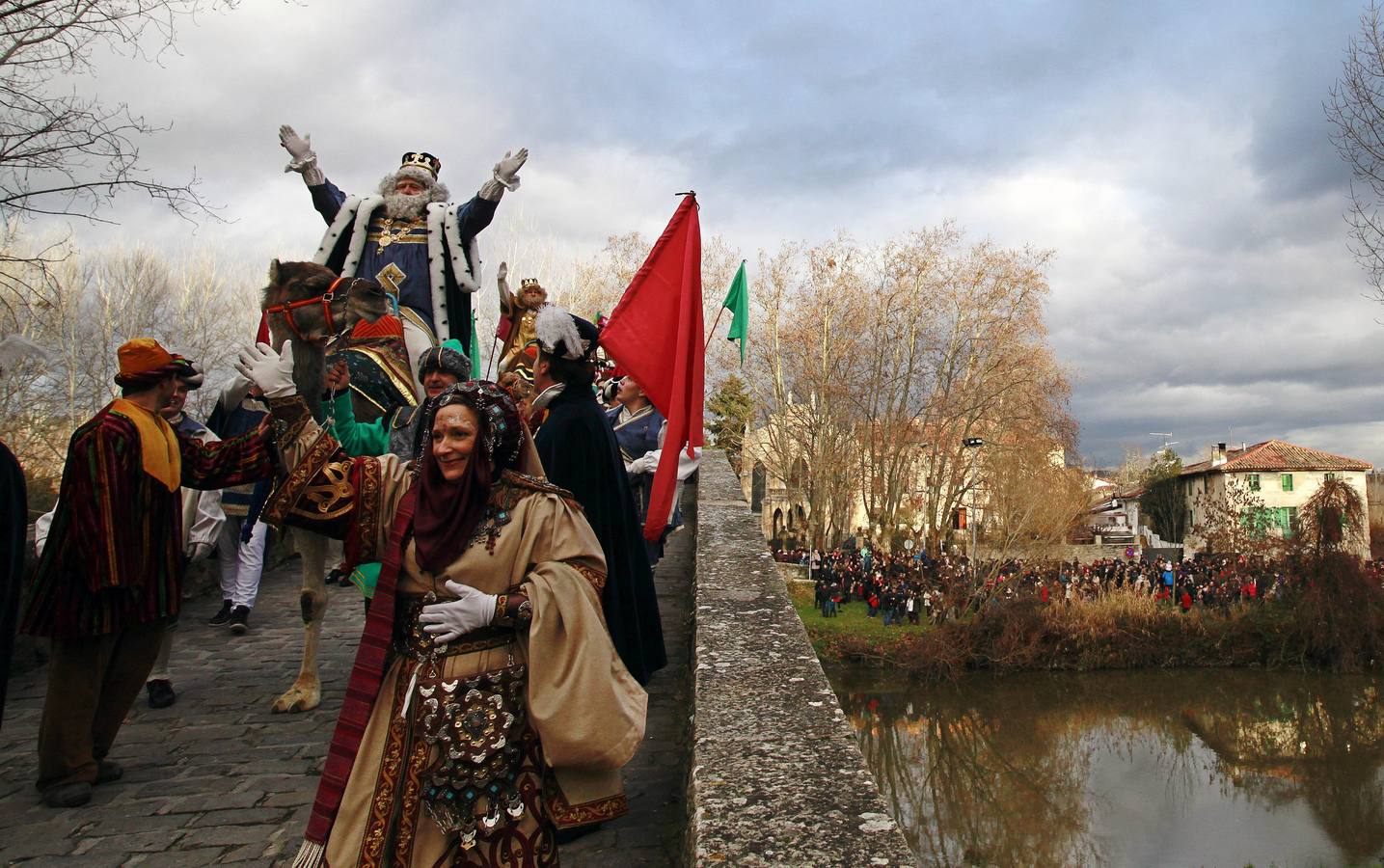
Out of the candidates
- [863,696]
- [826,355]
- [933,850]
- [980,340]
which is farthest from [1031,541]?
[933,850]

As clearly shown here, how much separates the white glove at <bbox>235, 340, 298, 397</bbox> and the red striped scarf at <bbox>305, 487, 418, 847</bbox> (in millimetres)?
543

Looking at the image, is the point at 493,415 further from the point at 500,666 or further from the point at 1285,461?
the point at 1285,461

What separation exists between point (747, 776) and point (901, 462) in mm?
38154

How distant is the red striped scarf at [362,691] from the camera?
8.09ft

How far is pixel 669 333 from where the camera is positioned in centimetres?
498

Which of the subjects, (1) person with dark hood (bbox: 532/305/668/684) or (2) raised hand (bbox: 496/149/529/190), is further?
(2) raised hand (bbox: 496/149/529/190)

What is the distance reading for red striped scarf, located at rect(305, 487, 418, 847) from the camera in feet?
8.09

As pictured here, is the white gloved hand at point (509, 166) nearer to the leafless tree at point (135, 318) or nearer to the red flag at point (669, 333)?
the red flag at point (669, 333)

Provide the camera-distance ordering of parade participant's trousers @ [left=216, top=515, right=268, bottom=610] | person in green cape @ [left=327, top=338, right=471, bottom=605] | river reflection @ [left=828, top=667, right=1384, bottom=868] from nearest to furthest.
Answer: person in green cape @ [left=327, top=338, right=471, bottom=605] < parade participant's trousers @ [left=216, top=515, right=268, bottom=610] < river reflection @ [left=828, top=667, right=1384, bottom=868]

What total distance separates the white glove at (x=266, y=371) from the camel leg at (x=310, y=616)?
2.45 metres

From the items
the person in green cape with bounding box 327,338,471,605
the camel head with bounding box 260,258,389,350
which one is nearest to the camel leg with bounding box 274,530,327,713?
the person in green cape with bounding box 327,338,471,605

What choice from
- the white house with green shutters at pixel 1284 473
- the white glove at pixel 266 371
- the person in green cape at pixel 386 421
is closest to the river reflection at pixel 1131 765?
the person in green cape at pixel 386 421

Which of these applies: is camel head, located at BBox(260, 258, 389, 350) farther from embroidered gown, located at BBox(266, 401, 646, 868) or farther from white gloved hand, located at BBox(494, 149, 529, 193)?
white gloved hand, located at BBox(494, 149, 529, 193)

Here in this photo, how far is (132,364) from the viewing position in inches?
158
